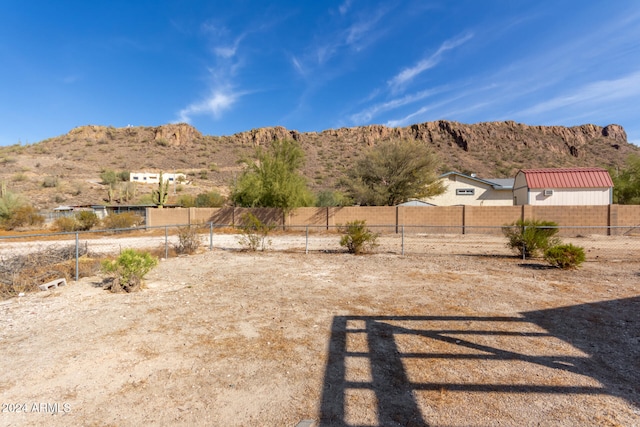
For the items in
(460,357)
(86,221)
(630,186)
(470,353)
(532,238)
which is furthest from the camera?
(630,186)

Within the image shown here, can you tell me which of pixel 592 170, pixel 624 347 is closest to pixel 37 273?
pixel 624 347

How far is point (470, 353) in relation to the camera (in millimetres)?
4207

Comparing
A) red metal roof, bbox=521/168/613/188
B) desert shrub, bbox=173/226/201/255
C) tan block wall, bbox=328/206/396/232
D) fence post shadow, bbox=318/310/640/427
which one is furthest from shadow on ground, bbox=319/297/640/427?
red metal roof, bbox=521/168/613/188

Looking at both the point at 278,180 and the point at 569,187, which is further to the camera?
the point at 278,180

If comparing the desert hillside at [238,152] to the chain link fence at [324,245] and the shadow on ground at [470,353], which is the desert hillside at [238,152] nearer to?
the chain link fence at [324,245]

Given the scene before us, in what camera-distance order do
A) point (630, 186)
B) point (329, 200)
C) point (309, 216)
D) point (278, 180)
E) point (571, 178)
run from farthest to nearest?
point (329, 200)
point (630, 186)
point (309, 216)
point (571, 178)
point (278, 180)

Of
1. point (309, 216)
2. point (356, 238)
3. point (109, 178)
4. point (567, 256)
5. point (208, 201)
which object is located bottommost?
point (567, 256)

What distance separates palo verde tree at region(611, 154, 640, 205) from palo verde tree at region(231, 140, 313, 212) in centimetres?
2987

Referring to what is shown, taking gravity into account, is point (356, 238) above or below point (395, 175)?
below

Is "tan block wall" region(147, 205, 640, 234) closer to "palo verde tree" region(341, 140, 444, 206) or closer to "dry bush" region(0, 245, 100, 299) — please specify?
"palo verde tree" region(341, 140, 444, 206)

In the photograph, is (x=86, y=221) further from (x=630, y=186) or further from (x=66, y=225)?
(x=630, y=186)

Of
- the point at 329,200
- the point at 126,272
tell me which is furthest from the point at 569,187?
the point at 126,272

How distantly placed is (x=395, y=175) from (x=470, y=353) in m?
24.3

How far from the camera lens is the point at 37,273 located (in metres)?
8.19
